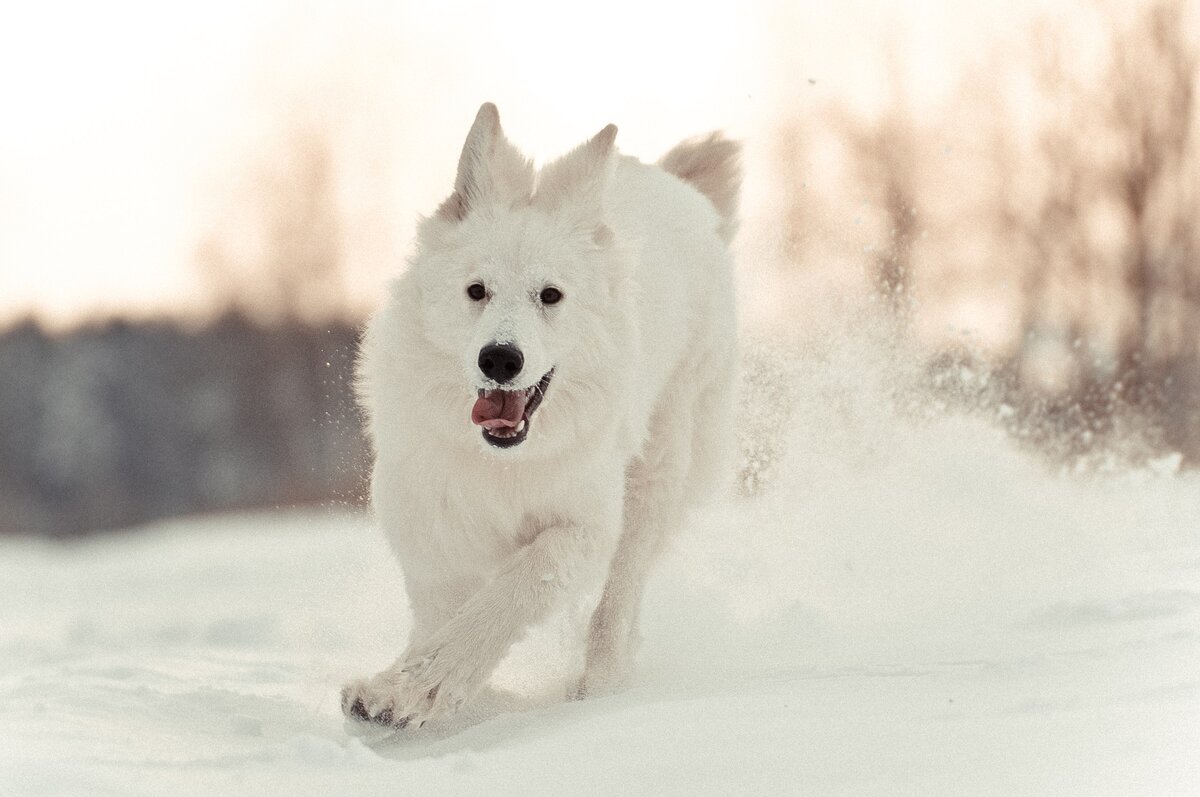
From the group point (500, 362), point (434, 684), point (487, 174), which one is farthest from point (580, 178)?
point (434, 684)

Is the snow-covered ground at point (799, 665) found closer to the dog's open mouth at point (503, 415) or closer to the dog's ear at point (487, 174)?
the dog's open mouth at point (503, 415)

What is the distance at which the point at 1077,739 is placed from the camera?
340 cm

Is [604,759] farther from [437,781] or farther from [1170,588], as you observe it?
[1170,588]

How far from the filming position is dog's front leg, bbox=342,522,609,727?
3.93 metres

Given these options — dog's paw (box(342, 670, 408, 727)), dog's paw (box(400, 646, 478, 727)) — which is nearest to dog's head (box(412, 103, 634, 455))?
dog's paw (box(400, 646, 478, 727))

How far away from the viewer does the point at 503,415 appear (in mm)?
4176

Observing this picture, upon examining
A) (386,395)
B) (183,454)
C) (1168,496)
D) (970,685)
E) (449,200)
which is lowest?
(183,454)

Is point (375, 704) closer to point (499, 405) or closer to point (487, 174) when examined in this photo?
point (499, 405)

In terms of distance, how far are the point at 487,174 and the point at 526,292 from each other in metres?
0.51

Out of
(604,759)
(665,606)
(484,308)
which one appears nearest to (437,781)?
(604,759)

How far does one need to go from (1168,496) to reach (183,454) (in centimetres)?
1224

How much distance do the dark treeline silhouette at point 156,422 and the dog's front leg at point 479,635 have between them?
1033 centimetres

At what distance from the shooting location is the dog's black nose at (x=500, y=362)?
13.1 ft

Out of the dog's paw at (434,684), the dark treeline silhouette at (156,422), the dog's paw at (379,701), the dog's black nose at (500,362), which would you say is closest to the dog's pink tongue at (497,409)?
the dog's black nose at (500,362)
